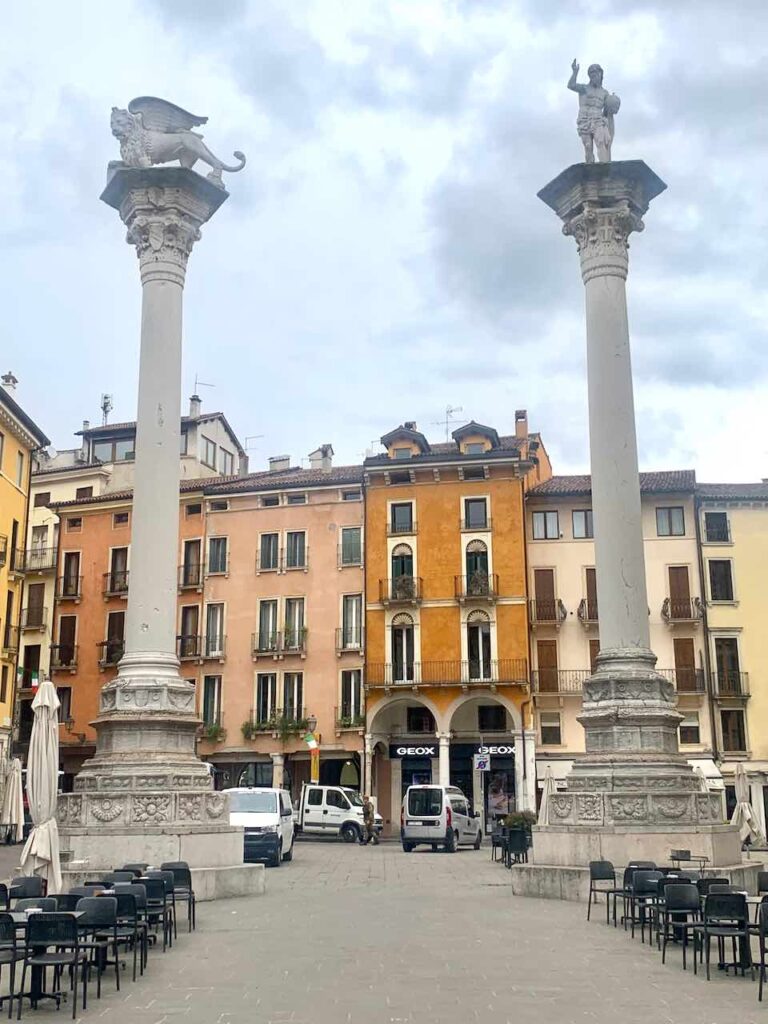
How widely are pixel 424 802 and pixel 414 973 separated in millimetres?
25736

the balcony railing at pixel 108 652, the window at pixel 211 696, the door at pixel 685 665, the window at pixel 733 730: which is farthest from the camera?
the balcony railing at pixel 108 652

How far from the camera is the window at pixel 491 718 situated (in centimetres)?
5272

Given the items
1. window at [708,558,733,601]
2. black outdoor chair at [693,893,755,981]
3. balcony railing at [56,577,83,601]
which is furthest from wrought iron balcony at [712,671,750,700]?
black outdoor chair at [693,893,755,981]


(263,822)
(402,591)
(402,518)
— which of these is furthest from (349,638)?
(263,822)

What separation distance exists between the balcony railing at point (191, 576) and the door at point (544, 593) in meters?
16.0

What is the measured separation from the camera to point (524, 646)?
51.5 metres

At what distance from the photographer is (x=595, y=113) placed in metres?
24.0

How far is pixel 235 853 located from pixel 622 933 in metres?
7.78

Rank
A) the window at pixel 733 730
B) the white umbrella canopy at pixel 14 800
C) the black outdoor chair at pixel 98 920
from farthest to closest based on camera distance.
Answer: the window at pixel 733 730 < the white umbrella canopy at pixel 14 800 < the black outdoor chair at pixel 98 920

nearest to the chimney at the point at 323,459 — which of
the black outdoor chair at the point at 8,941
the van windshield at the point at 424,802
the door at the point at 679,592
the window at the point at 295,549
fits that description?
the window at the point at 295,549

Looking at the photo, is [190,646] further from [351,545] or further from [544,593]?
[544,593]

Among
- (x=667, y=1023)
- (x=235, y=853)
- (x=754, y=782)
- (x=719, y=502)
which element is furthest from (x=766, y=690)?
(x=667, y=1023)

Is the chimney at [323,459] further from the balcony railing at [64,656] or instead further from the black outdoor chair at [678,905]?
the black outdoor chair at [678,905]

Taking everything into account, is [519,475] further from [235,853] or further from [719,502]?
[235,853]
